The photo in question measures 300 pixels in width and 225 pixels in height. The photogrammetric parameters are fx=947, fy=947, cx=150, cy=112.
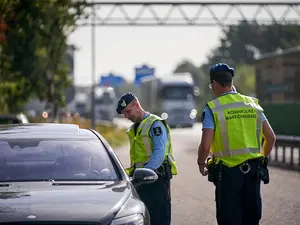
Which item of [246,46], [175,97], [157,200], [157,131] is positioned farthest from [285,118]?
[246,46]

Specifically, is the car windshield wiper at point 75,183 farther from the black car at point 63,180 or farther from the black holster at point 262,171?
the black holster at point 262,171

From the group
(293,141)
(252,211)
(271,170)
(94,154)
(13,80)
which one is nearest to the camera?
(252,211)

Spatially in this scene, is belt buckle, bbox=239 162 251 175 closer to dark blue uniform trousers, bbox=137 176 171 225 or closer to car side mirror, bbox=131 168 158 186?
car side mirror, bbox=131 168 158 186

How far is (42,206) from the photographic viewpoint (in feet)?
22.7

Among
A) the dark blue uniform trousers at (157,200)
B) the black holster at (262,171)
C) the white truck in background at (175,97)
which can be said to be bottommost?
the white truck in background at (175,97)

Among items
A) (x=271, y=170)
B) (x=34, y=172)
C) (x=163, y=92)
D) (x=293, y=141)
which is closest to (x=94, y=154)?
(x=34, y=172)

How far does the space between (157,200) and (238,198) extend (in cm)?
118

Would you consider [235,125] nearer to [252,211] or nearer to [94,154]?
[252,211]

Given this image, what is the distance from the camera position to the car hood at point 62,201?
22.1ft

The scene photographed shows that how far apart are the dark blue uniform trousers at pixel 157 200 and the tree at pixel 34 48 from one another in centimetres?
2053

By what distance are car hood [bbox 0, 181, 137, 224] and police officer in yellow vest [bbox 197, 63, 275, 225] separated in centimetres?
77

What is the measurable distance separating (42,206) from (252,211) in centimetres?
190

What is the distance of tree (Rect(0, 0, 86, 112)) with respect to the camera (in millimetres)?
31328

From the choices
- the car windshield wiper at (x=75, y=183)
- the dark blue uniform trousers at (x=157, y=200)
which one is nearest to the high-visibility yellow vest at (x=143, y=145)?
the dark blue uniform trousers at (x=157, y=200)
